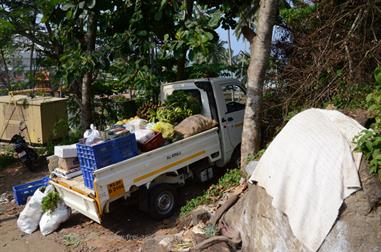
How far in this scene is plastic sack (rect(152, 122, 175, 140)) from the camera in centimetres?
571

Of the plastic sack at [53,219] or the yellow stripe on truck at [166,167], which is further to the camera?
the plastic sack at [53,219]

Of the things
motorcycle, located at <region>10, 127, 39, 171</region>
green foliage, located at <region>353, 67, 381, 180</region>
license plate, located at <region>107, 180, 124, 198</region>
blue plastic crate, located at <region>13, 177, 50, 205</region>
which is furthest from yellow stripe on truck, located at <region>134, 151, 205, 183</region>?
motorcycle, located at <region>10, 127, 39, 171</region>

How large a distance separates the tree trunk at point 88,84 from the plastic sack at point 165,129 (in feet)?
10.5

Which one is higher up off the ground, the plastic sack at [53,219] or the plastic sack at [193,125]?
the plastic sack at [193,125]

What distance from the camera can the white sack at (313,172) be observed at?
A: 10.1 ft

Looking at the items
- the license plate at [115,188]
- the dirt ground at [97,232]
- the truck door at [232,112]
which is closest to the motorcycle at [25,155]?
the dirt ground at [97,232]

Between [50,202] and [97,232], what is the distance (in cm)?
89

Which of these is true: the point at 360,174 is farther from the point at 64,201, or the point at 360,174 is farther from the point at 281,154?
the point at 64,201

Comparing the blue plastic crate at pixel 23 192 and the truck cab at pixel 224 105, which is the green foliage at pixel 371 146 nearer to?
the truck cab at pixel 224 105

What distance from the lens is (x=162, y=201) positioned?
5637 millimetres

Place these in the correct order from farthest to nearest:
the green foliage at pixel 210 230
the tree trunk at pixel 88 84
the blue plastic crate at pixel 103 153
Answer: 1. the tree trunk at pixel 88 84
2. the blue plastic crate at pixel 103 153
3. the green foliage at pixel 210 230

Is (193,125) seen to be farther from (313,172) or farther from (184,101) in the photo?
(313,172)

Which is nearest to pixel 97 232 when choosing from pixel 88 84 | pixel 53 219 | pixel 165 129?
pixel 53 219

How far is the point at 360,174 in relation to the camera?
3.12 metres
